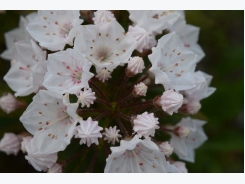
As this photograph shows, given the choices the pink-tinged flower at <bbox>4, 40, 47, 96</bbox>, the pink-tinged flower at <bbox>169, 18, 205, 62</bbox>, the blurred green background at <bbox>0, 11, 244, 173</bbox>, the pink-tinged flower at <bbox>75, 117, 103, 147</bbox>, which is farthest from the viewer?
the blurred green background at <bbox>0, 11, 244, 173</bbox>

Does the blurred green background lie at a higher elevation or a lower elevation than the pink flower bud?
lower

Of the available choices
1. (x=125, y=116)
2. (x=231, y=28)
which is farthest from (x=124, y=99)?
(x=231, y=28)

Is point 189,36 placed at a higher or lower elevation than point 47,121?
higher

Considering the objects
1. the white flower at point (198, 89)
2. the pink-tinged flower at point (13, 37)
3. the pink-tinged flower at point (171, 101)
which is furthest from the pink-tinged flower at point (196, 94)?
the pink-tinged flower at point (13, 37)

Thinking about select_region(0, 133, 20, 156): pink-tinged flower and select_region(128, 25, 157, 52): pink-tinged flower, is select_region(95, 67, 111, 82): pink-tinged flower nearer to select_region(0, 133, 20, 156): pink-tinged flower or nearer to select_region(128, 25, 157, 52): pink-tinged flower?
select_region(128, 25, 157, 52): pink-tinged flower

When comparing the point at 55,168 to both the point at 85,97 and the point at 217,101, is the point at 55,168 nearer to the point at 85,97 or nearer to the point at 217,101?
the point at 85,97

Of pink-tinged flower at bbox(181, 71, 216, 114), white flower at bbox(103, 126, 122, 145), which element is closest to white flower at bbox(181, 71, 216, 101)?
pink-tinged flower at bbox(181, 71, 216, 114)

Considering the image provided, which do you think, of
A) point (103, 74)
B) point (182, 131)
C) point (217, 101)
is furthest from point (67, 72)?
point (217, 101)

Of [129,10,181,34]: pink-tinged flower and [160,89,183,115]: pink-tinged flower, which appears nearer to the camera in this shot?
[160,89,183,115]: pink-tinged flower
